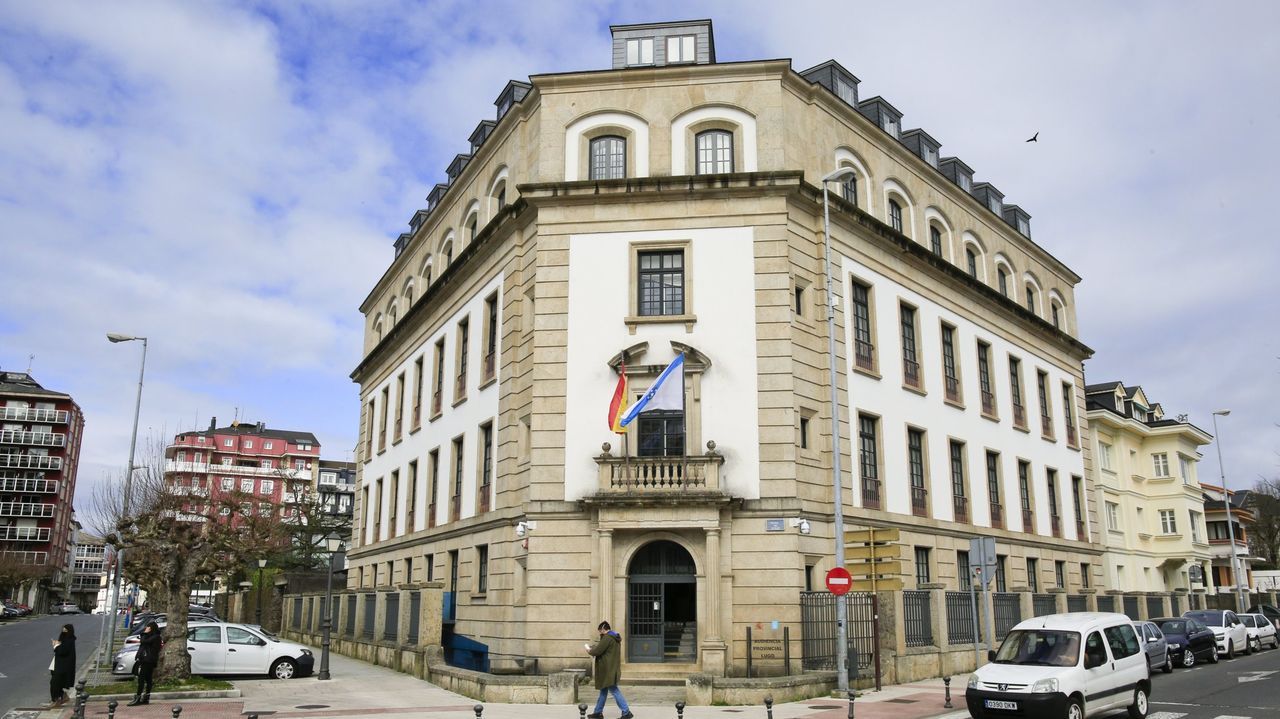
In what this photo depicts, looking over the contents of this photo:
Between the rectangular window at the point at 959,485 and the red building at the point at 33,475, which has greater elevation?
the red building at the point at 33,475

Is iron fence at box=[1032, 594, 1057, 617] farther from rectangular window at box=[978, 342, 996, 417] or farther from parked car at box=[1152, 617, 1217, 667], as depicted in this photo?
rectangular window at box=[978, 342, 996, 417]

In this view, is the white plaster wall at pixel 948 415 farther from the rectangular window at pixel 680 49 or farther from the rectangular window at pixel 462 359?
the rectangular window at pixel 462 359

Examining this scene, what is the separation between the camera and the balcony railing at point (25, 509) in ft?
328

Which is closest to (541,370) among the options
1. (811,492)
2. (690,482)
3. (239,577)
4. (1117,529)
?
(690,482)

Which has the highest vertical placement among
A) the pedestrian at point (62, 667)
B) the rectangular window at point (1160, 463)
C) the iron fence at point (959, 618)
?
the rectangular window at point (1160, 463)

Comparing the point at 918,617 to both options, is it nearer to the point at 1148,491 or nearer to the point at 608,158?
the point at 608,158

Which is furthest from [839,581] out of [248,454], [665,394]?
[248,454]

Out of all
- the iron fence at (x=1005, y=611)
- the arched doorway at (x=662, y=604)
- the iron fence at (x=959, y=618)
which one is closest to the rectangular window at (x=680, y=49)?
the arched doorway at (x=662, y=604)

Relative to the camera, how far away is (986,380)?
34.4m

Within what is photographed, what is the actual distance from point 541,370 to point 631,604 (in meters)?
6.28

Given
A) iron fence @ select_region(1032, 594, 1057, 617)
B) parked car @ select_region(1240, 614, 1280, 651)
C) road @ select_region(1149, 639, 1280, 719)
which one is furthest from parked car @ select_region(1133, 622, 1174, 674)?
parked car @ select_region(1240, 614, 1280, 651)

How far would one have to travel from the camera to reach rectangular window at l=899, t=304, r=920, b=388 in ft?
97.7

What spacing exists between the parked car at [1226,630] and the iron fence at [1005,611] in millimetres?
6082

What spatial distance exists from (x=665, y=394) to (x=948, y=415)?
41.5ft
